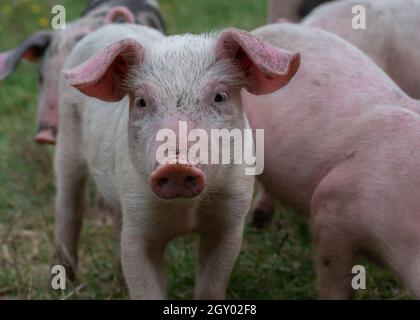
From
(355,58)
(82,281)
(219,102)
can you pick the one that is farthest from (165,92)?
(82,281)

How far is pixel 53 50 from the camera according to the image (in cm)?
517

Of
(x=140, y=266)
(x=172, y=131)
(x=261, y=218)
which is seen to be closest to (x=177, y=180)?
(x=172, y=131)

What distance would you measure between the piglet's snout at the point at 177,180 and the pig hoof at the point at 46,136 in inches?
81.3

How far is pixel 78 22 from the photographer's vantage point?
524cm

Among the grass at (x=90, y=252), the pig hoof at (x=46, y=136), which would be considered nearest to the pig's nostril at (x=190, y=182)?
the grass at (x=90, y=252)

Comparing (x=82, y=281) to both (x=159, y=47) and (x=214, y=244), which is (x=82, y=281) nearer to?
(x=214, y=244)

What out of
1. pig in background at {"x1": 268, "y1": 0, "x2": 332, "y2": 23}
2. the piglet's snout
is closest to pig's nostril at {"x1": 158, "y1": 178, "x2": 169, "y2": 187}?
the piglet's snout

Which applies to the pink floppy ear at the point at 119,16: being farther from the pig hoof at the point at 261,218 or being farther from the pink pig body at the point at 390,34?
the pig hoof at the point at 261,218

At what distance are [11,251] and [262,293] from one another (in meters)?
1.34

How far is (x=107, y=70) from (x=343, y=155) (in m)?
1.06

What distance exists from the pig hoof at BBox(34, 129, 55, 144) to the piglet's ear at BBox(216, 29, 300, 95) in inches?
69.0

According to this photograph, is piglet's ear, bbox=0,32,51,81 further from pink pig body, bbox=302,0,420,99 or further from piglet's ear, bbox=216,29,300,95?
piglet's ear, bbox=216,29,300,95

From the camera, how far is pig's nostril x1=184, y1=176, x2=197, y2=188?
286cm

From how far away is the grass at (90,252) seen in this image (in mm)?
4340
